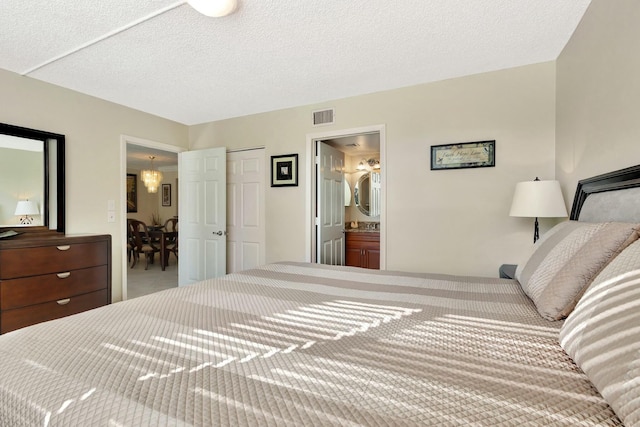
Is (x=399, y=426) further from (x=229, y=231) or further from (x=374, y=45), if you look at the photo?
(x=229, y=231)

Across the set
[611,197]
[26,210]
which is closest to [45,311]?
[26,210]

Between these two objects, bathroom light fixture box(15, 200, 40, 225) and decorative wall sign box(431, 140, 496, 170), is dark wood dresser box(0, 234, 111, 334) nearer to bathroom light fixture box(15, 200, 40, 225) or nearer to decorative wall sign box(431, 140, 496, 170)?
bathroom light fixture box(15, 200, 40, 225)

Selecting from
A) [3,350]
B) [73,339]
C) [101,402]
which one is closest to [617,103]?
[101,402]

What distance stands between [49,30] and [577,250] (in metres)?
3.22

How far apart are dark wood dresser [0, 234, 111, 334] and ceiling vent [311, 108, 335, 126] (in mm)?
2420

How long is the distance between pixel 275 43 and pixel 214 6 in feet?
1.90

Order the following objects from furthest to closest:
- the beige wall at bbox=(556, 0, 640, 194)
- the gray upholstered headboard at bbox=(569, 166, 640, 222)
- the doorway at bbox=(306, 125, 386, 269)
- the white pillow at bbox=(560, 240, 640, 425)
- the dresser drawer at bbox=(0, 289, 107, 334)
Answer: the doorway at bbox=(306, 125, 386, 269) → the dresser drawer at bbox=(0, 289, 107, 334) → the beige wall at bbox=(556, 0, 640, 194) → the gray upholstered headboard at bbox=(569, 166, 640, 222) → the white pillow at bbox=(560, 240, 640, 425)

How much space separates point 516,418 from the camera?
0.61 m

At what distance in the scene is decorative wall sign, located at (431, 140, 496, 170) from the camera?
281 centimetres

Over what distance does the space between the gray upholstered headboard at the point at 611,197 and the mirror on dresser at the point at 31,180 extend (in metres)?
4.14

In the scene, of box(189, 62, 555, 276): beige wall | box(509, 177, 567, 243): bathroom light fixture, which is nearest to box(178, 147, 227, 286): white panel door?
box(189, 62, 555, 276): beige wall

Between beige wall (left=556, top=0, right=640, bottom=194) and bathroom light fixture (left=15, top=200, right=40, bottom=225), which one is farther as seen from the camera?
bathroom light fixture (left=15, top=200, right=40, bottom=225)

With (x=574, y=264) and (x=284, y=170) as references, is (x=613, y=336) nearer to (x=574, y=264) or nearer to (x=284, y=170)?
(x=574, y=264)

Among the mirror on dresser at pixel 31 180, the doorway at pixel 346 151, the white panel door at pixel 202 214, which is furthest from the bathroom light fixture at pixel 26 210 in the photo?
the doorway at pixel 346 151
